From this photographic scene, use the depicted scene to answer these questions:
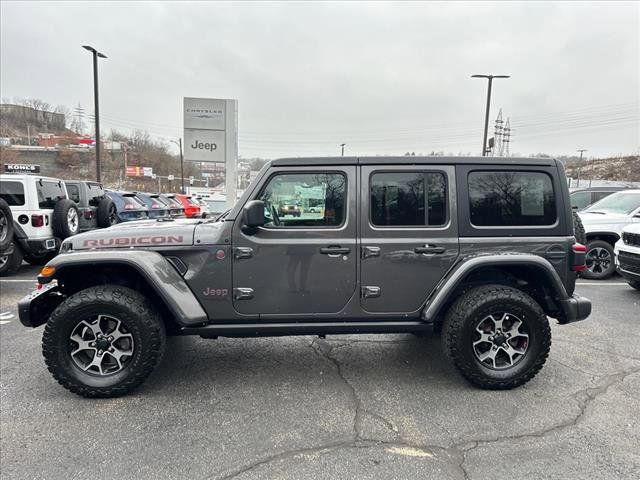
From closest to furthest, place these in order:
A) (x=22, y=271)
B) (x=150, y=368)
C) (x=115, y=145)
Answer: (x=150, y=368), (x=22, y=271), (x=115, y=145)

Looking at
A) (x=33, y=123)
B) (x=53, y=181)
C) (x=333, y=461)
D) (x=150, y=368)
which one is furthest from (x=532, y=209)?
(x=33, y=123)

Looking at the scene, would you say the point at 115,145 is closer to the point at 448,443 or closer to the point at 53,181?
the point at 53,181

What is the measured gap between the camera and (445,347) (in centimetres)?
334

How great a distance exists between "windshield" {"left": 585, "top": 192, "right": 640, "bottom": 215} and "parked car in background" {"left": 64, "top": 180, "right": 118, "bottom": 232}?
11149 millimetres

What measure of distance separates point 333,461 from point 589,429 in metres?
1.84

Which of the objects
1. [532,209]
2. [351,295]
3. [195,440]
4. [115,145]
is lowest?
[195,440]

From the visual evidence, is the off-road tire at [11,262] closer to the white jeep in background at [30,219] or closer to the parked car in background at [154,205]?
the white jeep in background at [30,219]

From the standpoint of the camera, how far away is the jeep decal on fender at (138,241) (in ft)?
10.4

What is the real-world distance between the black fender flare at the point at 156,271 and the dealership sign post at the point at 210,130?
27.2ft

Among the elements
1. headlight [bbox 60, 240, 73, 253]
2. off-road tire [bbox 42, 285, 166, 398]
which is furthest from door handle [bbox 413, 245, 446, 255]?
headlight [bbox 60, 240, 73, 253]

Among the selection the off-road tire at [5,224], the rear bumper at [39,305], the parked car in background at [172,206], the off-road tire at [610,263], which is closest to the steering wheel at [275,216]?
the rear bumper at [39,305]

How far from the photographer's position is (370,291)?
328cm

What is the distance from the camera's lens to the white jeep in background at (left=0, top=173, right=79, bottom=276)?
7.52m

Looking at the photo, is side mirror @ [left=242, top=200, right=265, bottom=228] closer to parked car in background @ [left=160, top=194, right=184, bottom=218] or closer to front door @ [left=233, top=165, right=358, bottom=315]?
front door @ [left=233, top=165, right=358, bottom=315]
